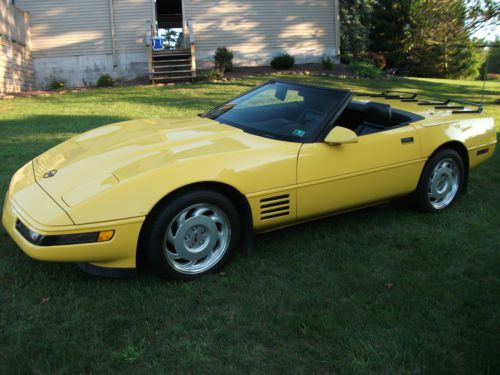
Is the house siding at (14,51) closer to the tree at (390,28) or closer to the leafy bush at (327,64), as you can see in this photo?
the leafy bush at (327,64)

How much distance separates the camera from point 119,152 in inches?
143

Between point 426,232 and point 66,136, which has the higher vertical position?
point 66,136

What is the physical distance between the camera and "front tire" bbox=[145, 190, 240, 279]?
3.16 metres

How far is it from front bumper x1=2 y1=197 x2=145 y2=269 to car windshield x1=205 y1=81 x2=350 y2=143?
1406mm

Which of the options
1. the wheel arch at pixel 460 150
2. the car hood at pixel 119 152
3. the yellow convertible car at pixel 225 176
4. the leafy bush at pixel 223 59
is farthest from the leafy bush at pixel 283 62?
the car hood at pixel 119 152

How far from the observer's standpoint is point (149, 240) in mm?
3131

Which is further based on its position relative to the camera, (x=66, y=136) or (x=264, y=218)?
(x=66, y=136)

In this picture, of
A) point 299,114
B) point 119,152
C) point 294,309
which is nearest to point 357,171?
point 299,114

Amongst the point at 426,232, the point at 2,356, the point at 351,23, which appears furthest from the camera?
the point at 351,23

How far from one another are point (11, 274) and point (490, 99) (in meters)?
13.8

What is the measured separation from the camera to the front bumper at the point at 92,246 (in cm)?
292

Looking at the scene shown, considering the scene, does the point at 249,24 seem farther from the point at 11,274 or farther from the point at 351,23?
the point at 11,274

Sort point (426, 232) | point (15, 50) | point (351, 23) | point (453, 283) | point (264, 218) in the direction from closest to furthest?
point (453, 283) < point (264, 218) < point (426, 232) < point (15, 50) < point (351, 23)

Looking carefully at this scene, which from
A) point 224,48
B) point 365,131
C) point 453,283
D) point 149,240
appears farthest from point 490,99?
point 149,240
